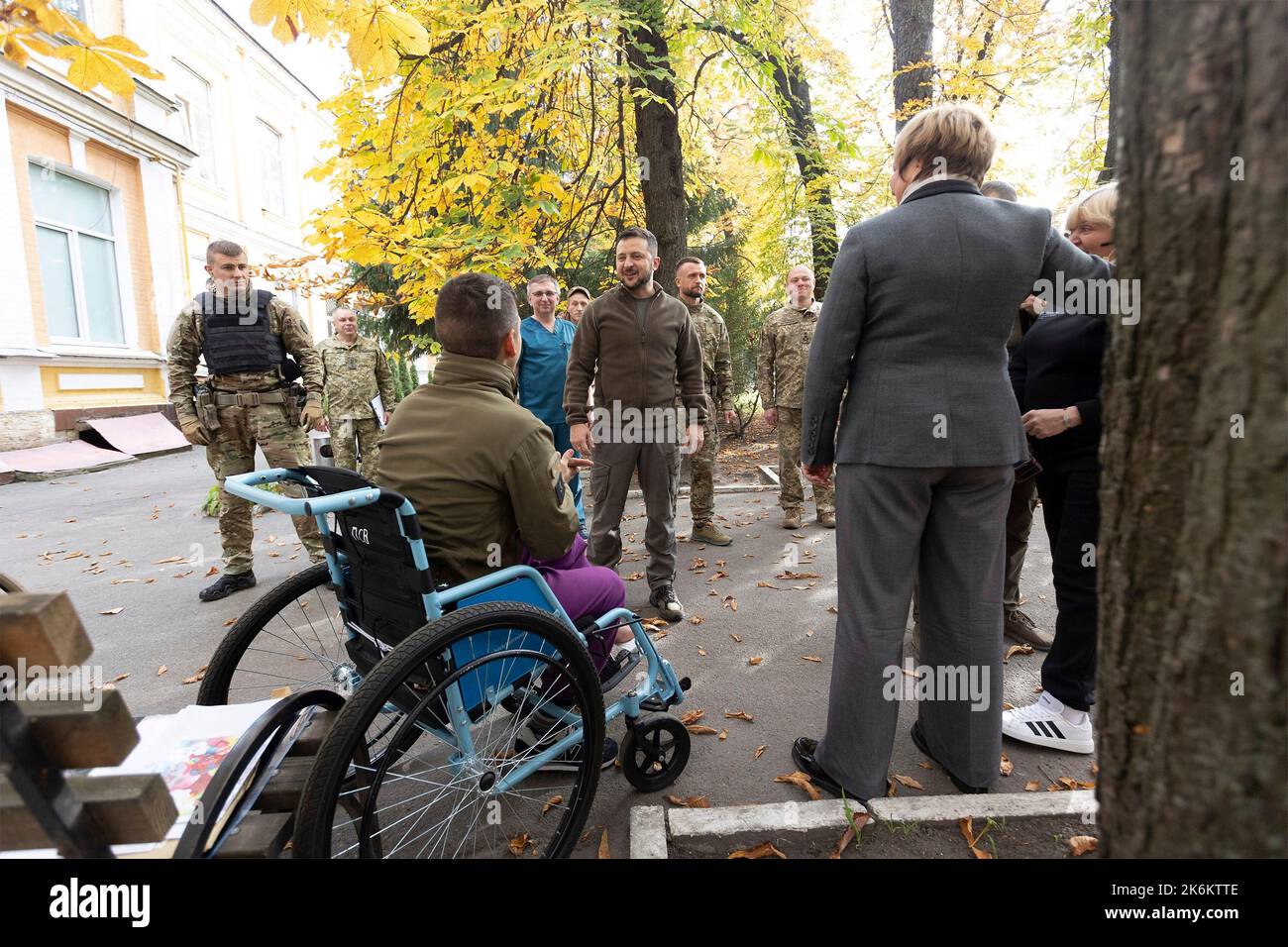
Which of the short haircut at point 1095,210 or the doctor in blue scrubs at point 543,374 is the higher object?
the short haircut at point 1095,210

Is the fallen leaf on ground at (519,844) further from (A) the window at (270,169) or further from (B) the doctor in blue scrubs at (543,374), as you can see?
(A) the window at (270,169)

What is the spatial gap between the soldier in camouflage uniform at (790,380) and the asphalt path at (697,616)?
0.97ft

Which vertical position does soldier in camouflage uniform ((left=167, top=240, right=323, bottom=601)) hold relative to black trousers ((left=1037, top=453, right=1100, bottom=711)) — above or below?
above

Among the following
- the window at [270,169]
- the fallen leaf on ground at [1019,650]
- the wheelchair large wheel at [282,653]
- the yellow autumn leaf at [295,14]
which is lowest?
the fallen leaf on ground at [1019,650]

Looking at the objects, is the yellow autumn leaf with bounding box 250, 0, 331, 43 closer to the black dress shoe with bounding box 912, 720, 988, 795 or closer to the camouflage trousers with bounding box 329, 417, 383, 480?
the black dress shoe with bounding box 912, 720, 988, 795

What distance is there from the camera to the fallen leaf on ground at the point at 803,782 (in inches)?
97.5

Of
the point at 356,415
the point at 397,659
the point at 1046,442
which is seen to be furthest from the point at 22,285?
the point at 1046,442

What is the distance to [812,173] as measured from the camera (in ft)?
34.8

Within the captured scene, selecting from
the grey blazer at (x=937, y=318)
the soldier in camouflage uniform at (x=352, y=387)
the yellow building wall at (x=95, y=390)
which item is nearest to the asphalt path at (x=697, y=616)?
the soldier in camouflage uniform at (x=352, y=387)

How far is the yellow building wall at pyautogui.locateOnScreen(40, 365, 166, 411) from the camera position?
11547 millimetres

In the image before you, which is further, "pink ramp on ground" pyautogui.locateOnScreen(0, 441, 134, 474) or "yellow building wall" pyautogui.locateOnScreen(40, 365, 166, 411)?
"yellow building wall" pyautogui.locateOnScreen(40, 365, 166, 411)

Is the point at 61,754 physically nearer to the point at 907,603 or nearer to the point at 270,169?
the point at 907,603

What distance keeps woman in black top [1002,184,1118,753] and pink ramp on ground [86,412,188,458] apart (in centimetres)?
1438

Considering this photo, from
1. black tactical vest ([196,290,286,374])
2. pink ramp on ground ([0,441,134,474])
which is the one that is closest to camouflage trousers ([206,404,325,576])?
black tactical vest ([196,290,286,374])
